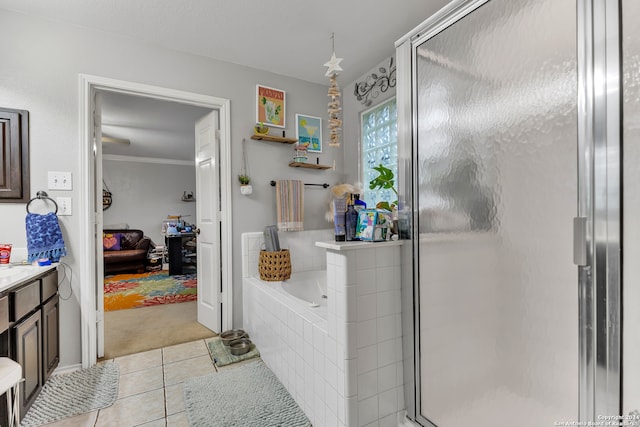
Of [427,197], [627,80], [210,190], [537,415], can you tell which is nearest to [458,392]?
[537,415]

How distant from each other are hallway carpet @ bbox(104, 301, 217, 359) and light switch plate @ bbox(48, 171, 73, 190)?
1319 millimetres

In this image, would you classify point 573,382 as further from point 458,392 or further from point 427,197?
point 427,197

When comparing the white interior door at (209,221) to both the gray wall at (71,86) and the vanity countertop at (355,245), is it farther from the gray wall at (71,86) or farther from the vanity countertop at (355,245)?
the vanity countertop at (355,245)

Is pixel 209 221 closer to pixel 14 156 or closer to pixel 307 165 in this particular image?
pixel 307 165

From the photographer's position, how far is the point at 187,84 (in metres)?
2.50

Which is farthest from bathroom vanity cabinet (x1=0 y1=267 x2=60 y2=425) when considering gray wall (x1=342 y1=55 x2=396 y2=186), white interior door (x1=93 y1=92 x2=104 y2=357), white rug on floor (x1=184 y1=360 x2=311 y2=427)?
gray wall (x1=342 y1=55 x2=396 y2=186)

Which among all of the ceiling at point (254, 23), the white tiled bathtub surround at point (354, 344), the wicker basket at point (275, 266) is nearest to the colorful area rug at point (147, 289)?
the wicker basket at point (275, 266)

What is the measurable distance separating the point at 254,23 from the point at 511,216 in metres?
2.16

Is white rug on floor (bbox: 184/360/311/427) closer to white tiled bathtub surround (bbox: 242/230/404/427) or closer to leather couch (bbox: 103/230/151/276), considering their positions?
white tiled bathtub surround (bbox: 242/230/404/427)

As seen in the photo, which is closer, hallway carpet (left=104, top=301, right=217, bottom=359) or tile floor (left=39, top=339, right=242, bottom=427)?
tile floor (left=39, top=339, right=242, bottom=427)

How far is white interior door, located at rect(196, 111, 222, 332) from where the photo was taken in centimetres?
269

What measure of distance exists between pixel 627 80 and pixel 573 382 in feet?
2.79

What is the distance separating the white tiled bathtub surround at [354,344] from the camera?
1287 millimetres

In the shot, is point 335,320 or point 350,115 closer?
point 335,320
